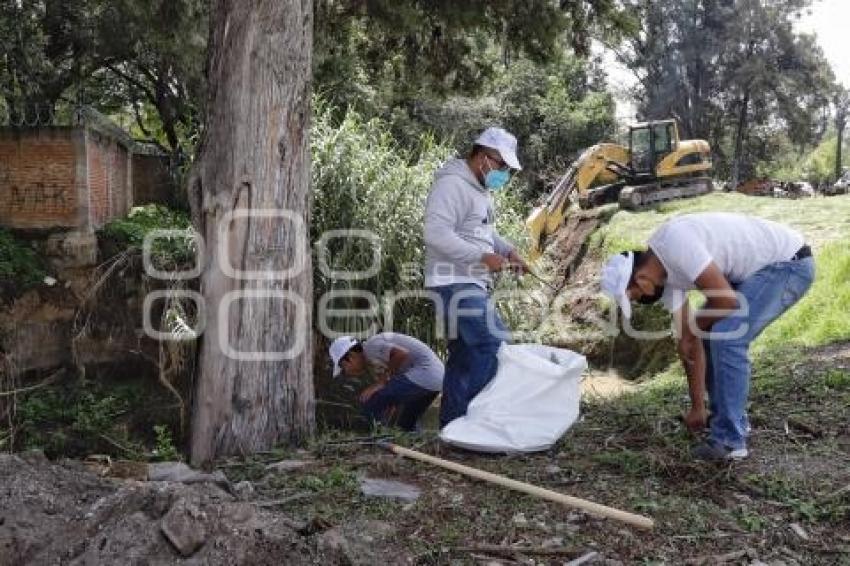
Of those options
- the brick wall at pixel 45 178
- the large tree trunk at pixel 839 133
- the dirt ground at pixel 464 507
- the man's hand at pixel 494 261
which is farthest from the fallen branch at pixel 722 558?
the large tree trunk at pixel 839 133

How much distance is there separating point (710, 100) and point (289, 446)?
3304 cm

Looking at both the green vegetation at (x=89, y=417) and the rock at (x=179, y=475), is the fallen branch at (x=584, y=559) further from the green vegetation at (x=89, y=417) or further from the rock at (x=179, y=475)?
the green vegetation at (x=89, y=417)

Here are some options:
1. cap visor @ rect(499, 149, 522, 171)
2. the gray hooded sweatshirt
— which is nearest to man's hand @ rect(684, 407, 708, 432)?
the gray hooded sweatshirt

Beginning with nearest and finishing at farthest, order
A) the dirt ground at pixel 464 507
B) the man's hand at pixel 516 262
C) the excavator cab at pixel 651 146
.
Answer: the dirt ground at pixel 464 507
the man's hand at pixel 516 262
the excavator cab at pixel 651 146

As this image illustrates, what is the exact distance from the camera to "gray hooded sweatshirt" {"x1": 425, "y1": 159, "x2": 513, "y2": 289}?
195 inches

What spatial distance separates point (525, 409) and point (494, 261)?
2.96 ft

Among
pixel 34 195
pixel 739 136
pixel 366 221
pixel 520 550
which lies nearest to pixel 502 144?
pixel 520 550

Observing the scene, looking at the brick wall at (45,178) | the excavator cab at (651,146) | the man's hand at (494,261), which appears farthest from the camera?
the excavator cab at (651,146)

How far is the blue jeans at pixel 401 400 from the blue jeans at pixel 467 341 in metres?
0.95

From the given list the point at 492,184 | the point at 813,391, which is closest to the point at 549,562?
the point at 492,184

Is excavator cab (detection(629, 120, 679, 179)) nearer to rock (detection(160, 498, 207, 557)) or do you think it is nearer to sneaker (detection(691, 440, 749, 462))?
sneaker (detection(691, 440, 749, 462))

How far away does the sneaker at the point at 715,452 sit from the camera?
414 centimetres

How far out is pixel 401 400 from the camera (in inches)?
249

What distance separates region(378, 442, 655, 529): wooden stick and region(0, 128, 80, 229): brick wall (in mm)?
6601
